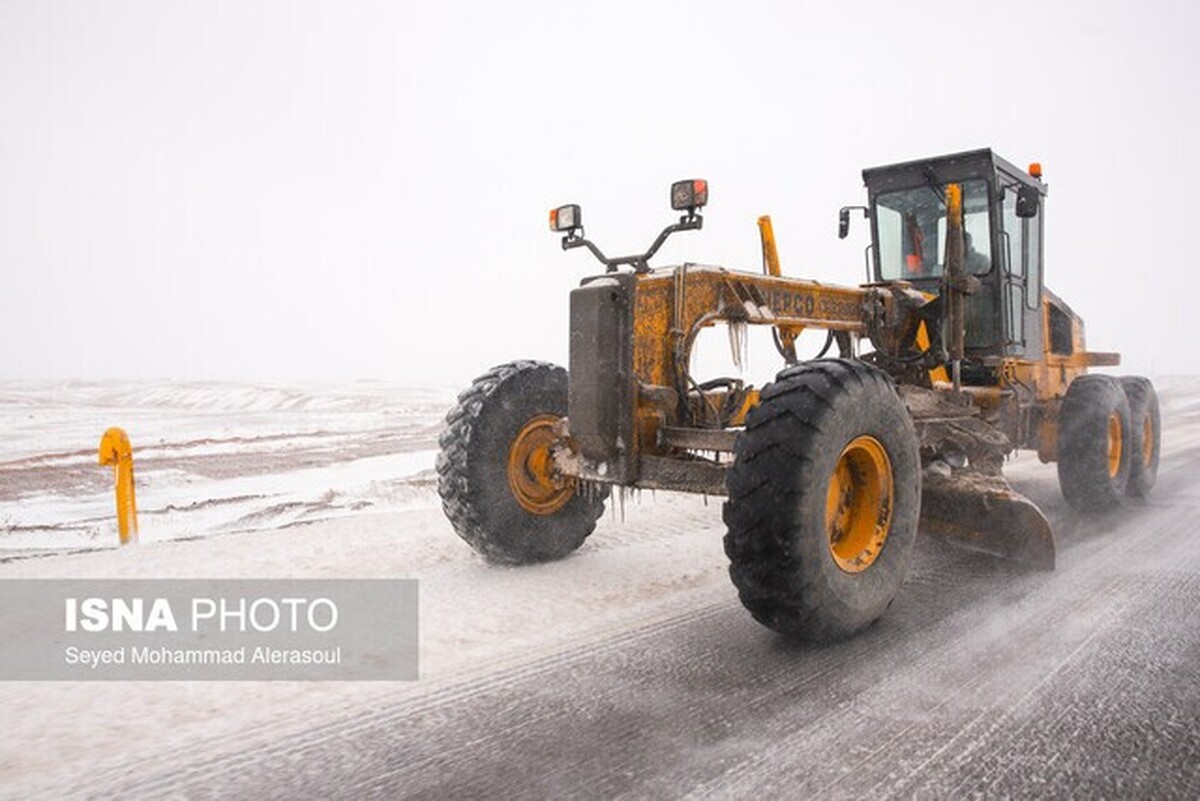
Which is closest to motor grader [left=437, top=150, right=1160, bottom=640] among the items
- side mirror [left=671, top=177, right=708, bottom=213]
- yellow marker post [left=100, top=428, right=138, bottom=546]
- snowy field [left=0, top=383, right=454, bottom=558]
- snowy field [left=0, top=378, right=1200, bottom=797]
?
side mirror [left=671, top=177, right=708, bottom=213]

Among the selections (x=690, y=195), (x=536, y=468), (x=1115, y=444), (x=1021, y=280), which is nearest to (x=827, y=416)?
(x=690, y=195)

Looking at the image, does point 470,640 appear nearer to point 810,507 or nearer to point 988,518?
point 810,507

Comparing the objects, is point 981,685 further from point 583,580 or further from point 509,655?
point 583,580

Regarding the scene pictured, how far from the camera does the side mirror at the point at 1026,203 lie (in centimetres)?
568

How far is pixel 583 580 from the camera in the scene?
15.0 ft

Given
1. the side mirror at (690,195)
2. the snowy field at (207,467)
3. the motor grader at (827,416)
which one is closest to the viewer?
the motor grader at (827,416)

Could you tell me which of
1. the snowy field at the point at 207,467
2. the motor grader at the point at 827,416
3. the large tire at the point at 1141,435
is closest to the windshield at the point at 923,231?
the motor grader at the point at 827,416

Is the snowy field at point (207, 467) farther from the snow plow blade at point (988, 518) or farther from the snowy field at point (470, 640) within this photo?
the snow plow blade at point (988, 518)

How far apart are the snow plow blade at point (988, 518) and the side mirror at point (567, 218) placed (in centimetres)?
264

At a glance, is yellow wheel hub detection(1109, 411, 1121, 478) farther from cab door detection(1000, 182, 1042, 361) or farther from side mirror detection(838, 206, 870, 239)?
side mirror detection(838, 206, 870, 239)

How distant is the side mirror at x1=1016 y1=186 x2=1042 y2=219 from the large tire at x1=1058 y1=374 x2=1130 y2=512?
1.89 m

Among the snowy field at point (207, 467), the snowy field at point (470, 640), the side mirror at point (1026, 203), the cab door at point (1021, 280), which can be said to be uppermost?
the side mirror at point (1026, 203)

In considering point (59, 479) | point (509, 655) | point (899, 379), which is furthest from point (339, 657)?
point (59, 479)

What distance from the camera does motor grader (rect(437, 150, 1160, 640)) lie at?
10.8ft
